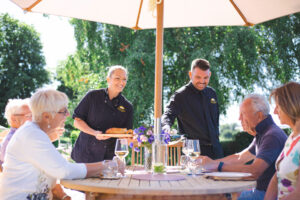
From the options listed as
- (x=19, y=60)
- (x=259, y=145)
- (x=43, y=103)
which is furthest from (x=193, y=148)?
(x=19, y=60)

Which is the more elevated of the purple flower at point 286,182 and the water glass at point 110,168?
the water glass at point 110,168

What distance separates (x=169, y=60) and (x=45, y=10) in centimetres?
685

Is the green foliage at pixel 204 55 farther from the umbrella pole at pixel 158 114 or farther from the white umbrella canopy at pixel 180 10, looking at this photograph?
the umbrella pole at pixel 158 114

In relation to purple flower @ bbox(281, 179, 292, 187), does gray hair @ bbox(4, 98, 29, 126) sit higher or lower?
higher

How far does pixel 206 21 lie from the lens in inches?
160

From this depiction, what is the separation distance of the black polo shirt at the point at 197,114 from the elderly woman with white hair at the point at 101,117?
50 cm

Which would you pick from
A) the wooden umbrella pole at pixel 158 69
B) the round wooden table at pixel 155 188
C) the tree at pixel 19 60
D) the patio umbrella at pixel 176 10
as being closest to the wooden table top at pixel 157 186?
the round wooden table at pixel 155 188

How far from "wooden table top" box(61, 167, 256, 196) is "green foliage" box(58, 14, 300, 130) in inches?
291

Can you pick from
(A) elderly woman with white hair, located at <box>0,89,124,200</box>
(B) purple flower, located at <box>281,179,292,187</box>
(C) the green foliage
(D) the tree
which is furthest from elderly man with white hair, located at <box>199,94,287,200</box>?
(D) the tree

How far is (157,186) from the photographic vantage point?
1.93m

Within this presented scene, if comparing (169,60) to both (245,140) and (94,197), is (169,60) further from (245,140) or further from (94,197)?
(94,197)

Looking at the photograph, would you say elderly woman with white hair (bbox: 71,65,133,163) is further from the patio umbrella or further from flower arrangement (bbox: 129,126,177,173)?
flower arrangement (bbox: 129,126,177,173)

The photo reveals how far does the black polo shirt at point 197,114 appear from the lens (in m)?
3.81

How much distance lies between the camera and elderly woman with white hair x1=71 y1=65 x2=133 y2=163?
3.67 meters
